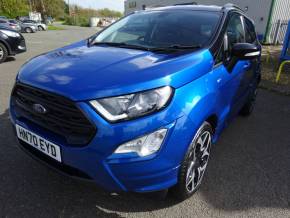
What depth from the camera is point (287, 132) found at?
12.7ft

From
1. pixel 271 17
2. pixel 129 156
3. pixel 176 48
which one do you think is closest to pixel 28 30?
pixel 271 17

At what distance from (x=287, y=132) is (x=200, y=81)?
2526 mm

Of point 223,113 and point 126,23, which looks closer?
point 223,113

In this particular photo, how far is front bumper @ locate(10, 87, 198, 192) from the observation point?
1665 millimetres

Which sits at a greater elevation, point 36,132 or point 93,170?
point 36,132

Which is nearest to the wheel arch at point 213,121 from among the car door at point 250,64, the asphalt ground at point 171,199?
the asphalt ground at point 171,199

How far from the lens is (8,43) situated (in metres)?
8.05

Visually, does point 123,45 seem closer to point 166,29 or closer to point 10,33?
point 166,29

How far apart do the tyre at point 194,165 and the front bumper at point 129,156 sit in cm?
11

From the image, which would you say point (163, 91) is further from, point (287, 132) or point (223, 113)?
point (287, 132)

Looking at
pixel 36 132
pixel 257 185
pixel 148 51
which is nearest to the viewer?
pixel 36 132

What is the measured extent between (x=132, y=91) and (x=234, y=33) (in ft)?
6.34

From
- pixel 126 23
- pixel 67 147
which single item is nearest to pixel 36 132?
pixel 67 147

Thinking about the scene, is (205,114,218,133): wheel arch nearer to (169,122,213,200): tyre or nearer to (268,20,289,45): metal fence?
(169,122,213,200): tyre
